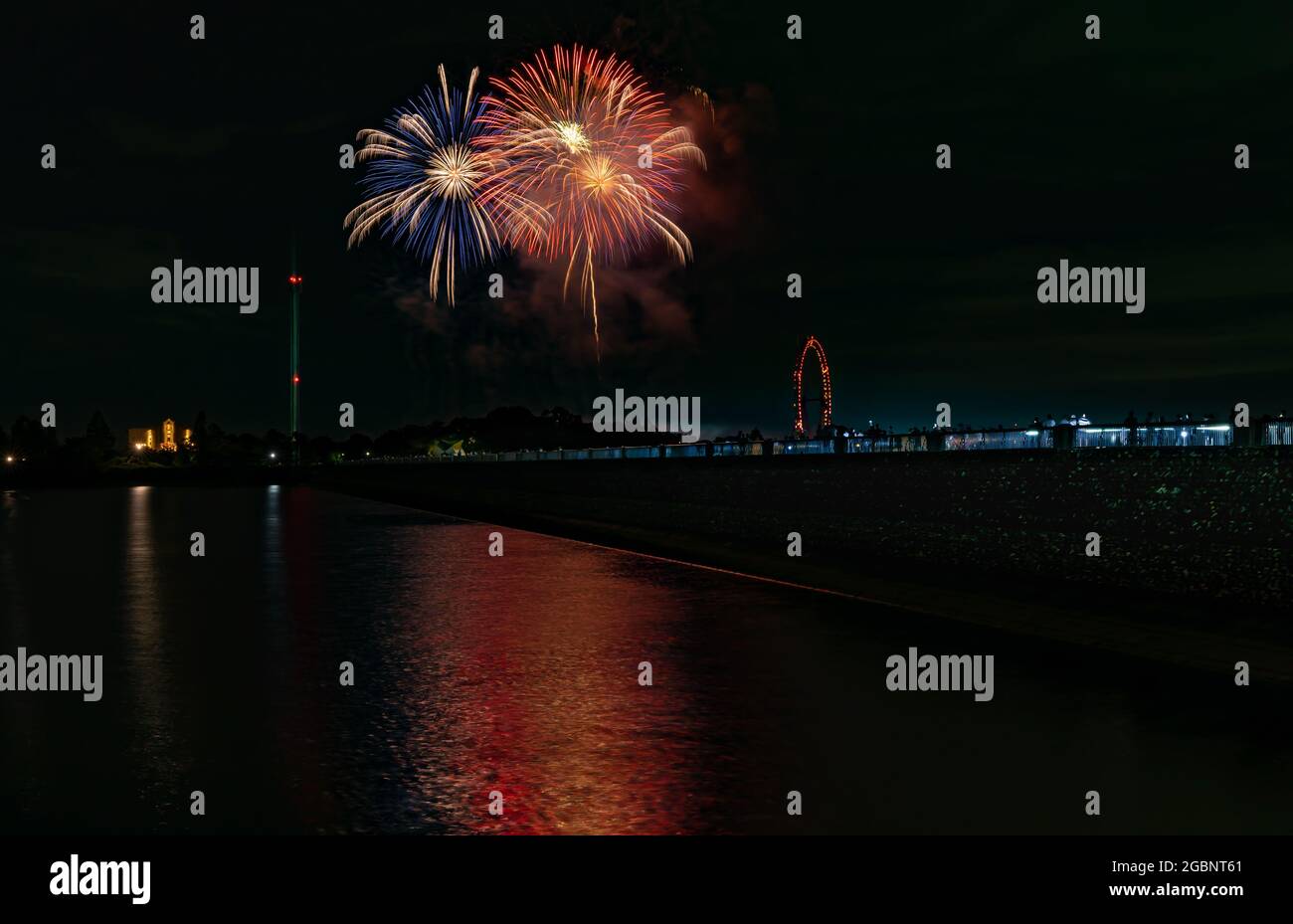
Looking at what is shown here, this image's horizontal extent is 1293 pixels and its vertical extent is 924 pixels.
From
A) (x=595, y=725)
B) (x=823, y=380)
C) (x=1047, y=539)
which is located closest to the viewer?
(x=595, y=725)

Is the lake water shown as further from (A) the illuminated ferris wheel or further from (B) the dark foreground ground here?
(A) the illuminated ferris wheel

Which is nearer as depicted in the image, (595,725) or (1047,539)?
(595,725)

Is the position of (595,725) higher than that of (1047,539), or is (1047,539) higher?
(1047,539)

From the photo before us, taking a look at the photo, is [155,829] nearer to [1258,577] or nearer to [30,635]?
[30,635]

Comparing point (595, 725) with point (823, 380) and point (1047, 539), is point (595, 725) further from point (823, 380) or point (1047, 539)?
point (823, 380)

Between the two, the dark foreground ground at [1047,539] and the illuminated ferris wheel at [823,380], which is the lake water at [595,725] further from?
the illuminated ferris wheel at [823,380]

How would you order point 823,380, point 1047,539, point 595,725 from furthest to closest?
1. point 823,380
2. point 1047,539
3. point 595,725

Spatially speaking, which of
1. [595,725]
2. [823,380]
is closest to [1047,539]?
[595,725]
